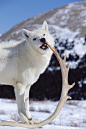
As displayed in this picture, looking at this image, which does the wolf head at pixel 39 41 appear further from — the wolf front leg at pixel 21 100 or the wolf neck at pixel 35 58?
the wolf front leg at pixel 21 100

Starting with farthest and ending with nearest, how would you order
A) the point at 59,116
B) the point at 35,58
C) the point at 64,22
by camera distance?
the point at 64,22, the point at 59,116, the point at 35,58

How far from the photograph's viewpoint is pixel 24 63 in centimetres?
400

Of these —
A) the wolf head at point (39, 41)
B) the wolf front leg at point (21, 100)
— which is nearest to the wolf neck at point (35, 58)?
the wolf head at point (39, 41)

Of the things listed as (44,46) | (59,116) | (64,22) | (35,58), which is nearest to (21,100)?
(35,58)

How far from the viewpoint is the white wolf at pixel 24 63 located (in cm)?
389

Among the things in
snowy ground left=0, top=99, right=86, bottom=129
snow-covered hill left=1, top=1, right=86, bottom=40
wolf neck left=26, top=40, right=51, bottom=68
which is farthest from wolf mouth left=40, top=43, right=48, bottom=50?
snow-covered hill left=1, top=1, right=86, bottom=40

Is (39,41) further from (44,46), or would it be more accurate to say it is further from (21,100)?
(21,100)

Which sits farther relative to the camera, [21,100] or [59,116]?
[59,116]

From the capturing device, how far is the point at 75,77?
16953mm

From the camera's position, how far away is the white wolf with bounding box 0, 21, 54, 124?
389 cm

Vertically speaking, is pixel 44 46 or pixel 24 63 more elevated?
pixel 44 46

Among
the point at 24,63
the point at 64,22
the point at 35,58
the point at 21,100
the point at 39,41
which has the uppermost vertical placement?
the point at 64,22

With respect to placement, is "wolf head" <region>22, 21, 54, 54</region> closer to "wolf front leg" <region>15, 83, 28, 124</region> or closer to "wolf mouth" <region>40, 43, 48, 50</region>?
"wolf mouth" <region>40, 43, 48, 50</region>

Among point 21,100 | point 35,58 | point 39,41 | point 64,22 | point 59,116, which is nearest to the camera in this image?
point 39,41
